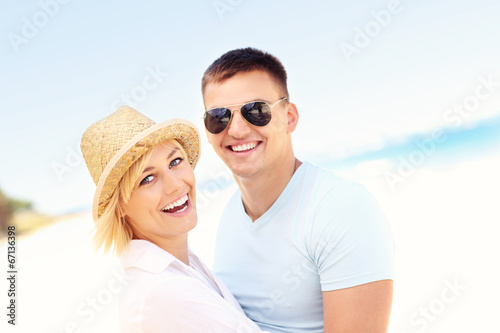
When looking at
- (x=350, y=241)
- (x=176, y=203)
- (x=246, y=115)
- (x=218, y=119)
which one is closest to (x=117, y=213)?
(x=176, y=203)

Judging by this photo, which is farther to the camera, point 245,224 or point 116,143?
point 245,224

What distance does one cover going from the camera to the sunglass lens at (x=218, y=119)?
2.96 m

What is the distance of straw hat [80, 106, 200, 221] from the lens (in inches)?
87.7

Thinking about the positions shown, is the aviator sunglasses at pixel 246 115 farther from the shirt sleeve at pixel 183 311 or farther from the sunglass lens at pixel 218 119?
the shirt sleeve at pixel 183 311

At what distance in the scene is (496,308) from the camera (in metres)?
6.10

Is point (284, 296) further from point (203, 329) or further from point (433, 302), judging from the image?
point (433, 302)

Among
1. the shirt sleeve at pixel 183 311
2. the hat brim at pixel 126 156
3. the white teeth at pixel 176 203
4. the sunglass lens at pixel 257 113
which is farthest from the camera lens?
the sunglass lens at pixel 257 113

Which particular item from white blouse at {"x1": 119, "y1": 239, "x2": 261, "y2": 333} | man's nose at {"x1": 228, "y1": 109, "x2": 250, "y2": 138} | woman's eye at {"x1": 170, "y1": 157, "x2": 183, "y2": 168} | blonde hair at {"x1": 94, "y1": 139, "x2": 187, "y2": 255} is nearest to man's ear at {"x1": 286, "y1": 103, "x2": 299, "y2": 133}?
man's nose at {"x1": 228, "y1": 109, "x2": 250, "y2": 138}

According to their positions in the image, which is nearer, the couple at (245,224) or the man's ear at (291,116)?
the couple at (245,224)

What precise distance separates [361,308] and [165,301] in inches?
41.6

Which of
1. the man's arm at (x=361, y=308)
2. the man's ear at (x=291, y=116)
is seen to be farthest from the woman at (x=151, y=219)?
the man's ear at (x=291, y=116)

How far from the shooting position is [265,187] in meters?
3.01

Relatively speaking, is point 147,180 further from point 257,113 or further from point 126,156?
point 257,113

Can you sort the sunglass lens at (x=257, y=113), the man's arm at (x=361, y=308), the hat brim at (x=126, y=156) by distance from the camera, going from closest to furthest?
the hat brim at (x=126, y=156)
the man's arm at (x=361, y=308)
the sunglass lens at (x=257, y=113)
